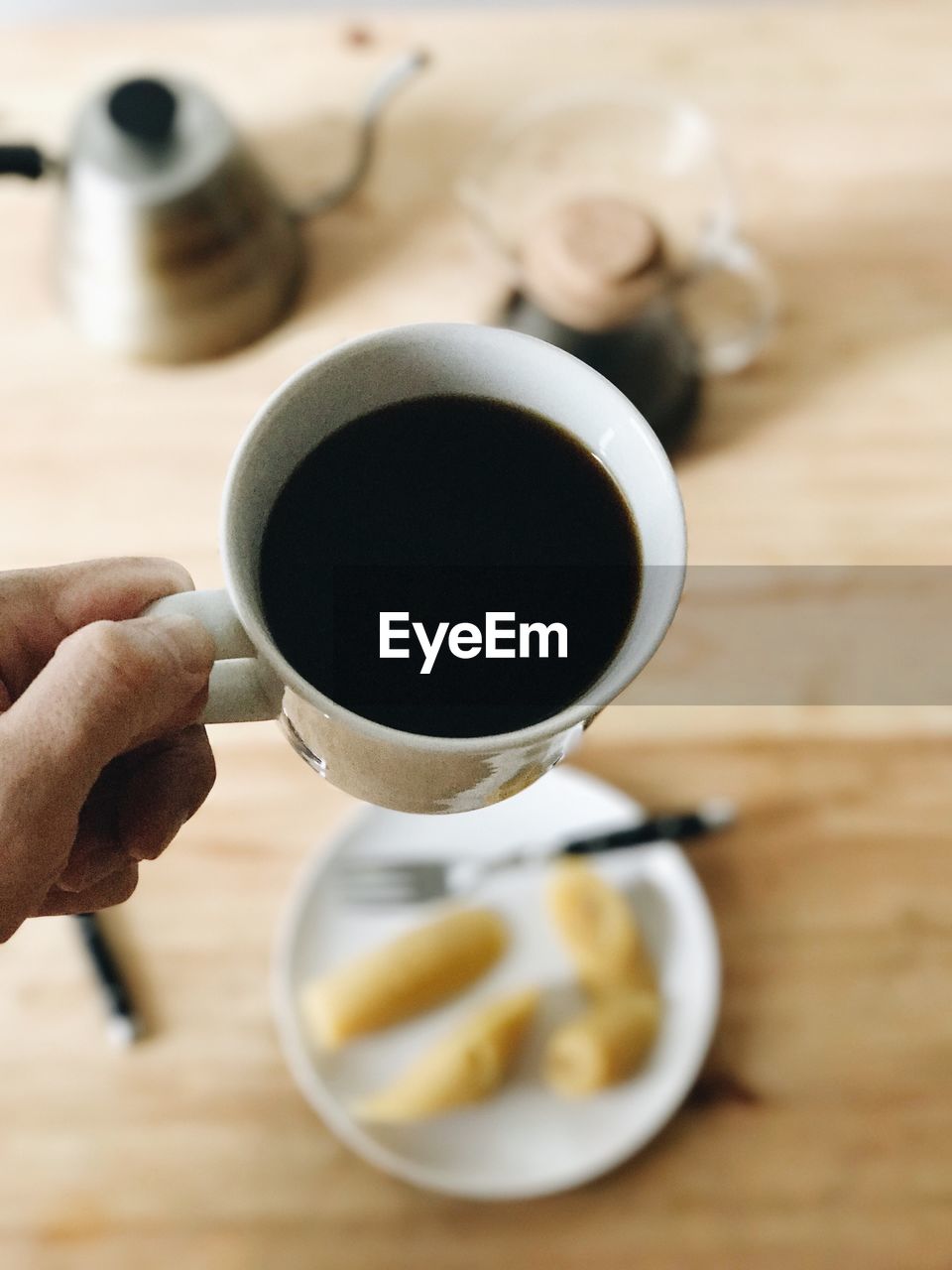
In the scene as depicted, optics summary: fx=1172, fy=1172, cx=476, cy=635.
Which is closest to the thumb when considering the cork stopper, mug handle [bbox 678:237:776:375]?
the cork stopper

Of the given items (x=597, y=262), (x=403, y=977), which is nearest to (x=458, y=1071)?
(x=403, y=977)

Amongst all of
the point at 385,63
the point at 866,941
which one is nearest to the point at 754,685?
the point at 866,941

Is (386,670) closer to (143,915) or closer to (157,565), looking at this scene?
(157,565)

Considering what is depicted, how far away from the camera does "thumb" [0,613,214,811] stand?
43 cm

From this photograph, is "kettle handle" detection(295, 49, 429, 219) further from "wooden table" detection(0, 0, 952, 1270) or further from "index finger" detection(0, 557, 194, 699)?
"index finger" detection(0, 557, 194, 699)

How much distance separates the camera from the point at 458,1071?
2.53 feet

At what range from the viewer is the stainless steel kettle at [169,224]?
0.86 m

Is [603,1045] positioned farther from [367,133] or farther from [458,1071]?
[367,133]

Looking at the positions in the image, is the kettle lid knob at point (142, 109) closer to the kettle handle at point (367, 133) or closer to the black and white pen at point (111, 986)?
the kettle handle at point (367, 133)

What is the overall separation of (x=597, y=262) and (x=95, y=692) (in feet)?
1.78

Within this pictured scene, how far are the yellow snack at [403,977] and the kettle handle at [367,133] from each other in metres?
0.61

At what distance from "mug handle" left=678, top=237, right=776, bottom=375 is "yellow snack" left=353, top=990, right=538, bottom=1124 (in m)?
0.55
